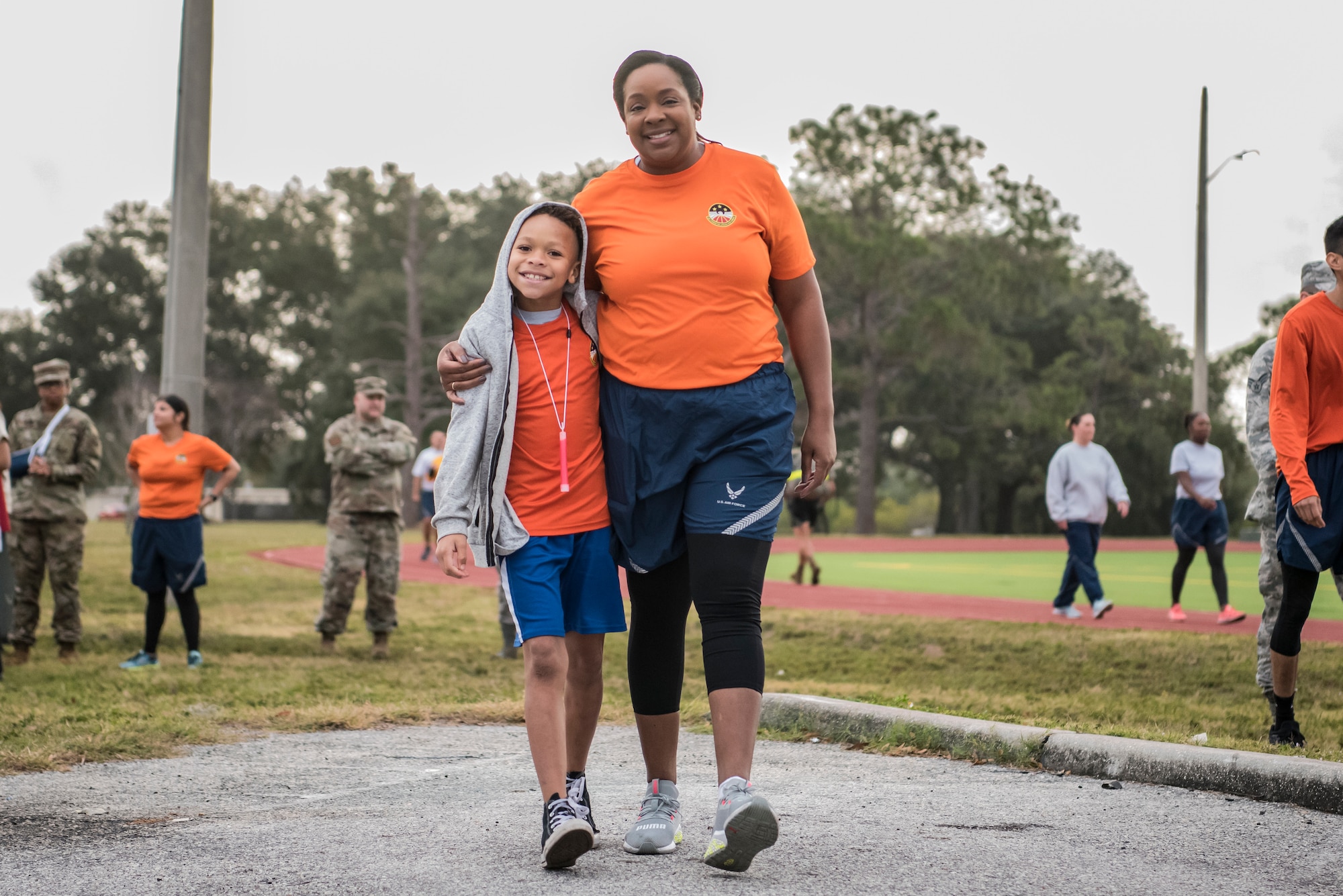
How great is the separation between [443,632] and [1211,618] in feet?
23.0

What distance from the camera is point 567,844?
3312 mm

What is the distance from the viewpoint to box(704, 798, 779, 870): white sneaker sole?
10.5 ft

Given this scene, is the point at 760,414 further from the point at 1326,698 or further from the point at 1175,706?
the point at 1326,698

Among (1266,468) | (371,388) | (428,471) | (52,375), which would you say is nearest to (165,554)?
(52,375)

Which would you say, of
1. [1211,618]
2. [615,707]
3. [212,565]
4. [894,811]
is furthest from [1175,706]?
[212,565]

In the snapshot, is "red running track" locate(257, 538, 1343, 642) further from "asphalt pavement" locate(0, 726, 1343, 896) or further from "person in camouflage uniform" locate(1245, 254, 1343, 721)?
"asphalt pavement" locate(0, 726, 1343, 896)

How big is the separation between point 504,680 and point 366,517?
1.99 m

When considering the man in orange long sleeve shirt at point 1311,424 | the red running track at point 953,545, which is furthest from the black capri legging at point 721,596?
the red running track at point 953,545

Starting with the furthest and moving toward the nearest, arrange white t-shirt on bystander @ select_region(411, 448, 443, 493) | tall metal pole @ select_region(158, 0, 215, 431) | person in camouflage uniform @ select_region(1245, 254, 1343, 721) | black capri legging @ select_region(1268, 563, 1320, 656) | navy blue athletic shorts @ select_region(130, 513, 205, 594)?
1. white t-shirt on bystander @ select_region(411, 448, 443, 493)
2. tall metal pole @ select_region(158, 0, 215, 431)
3. navy blue athletic shorts @ select_region(130, 513, 205, 594)
4. person in camouflage uniform @ select_region(1245, 254, 1343, 721)
5. black capri legging @ select_region(1268, 563, 1320, 656)

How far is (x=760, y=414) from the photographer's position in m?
3.60

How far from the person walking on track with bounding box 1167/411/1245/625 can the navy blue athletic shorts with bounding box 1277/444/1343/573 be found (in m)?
6.70

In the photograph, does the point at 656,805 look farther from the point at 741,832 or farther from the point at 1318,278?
the point at 1318,278

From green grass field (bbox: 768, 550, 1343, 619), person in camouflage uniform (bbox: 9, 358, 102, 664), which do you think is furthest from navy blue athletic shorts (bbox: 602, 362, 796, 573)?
green grass field (bbox: 768, 550, 1343, 619)

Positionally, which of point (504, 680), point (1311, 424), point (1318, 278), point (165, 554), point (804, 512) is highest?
point (1318, 278)
